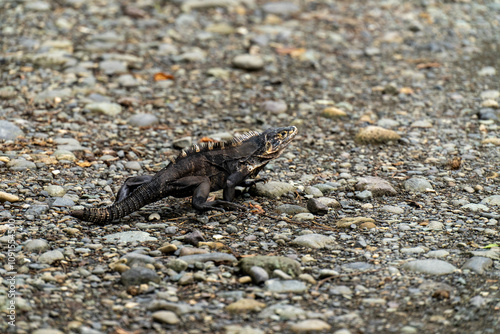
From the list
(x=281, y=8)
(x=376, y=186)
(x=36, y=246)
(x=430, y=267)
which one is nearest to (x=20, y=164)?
(x=36, y=246)

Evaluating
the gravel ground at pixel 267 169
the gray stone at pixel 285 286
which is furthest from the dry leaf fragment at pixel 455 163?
the gray stone at pixel 285 286

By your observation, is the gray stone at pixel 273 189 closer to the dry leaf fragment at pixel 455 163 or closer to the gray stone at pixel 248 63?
the dry leaf fragment at pixel 455 163

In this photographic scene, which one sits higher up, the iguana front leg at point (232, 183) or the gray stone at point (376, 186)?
the iguana front leg at point (232, 183)

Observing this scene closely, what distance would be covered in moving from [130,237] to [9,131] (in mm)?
3193

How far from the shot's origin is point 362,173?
300 inches

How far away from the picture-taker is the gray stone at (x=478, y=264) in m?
5.24

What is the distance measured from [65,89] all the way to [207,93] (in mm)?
2204

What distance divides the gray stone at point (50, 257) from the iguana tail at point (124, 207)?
28.4 inches

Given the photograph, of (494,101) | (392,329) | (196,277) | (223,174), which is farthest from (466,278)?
(494,101)

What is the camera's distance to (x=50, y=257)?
531 cm

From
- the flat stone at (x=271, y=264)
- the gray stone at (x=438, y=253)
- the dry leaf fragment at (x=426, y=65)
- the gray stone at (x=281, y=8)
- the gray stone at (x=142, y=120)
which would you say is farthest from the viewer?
the gray stone at (x=281, y=8)

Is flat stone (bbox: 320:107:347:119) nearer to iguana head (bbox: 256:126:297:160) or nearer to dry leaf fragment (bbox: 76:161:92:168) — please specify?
iguana head (bbox: 256:126:297:160)

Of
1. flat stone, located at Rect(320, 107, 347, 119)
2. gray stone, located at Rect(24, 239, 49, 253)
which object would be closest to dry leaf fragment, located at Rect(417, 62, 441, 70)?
flat stone, located at Rect(320, 107, 347, 119)

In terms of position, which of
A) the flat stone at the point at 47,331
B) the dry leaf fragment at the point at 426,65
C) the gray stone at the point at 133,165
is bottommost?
the gray stone at the point at 133,165
